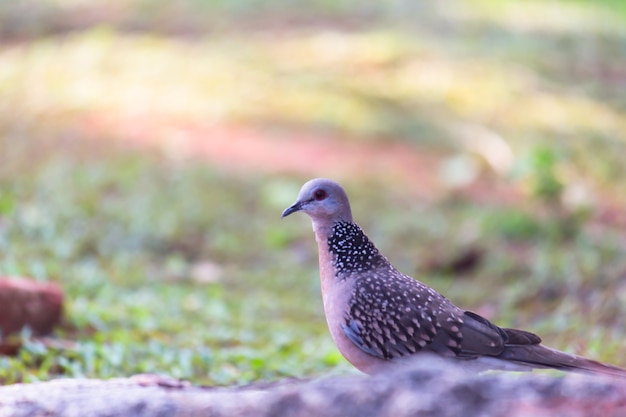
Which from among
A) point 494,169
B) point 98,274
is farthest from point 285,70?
point 98,274

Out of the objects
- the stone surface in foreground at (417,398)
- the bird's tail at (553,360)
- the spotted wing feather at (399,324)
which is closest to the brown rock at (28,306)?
the spotted wing feather at (399,324)

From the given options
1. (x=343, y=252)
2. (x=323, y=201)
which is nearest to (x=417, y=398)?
(x=343, y=252)

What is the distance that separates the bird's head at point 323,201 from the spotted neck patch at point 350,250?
0.07 m

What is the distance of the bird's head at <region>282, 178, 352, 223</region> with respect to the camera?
448 cm

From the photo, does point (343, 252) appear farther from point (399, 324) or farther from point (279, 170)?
point (279, 170)

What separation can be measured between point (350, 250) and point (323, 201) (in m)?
0.28

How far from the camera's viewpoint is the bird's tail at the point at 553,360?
3.62m

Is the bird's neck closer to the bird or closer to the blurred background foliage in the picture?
the bird

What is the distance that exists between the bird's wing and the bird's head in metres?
0.50

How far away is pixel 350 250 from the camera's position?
439cm

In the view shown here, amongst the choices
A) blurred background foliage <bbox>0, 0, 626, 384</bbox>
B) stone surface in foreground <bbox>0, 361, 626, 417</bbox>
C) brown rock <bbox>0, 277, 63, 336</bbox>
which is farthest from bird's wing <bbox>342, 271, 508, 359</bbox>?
brown rock <bbox>0, 277, 63, 336</bbox>

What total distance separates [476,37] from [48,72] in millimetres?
7743

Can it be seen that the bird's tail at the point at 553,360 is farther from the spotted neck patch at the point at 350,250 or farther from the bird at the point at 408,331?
the spotted neck patch at the point at 350,250

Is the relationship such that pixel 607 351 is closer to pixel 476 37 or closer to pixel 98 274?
pixel 98 274
